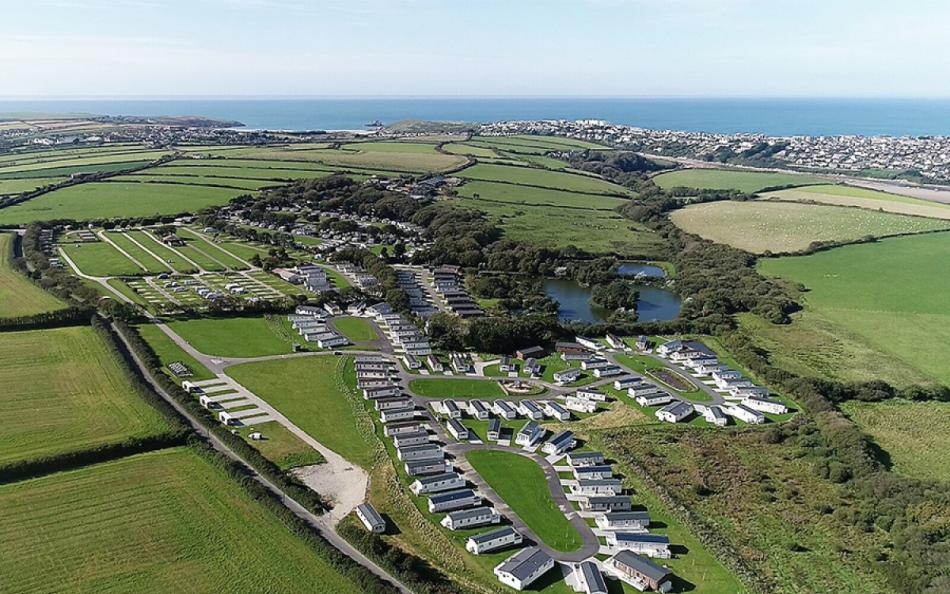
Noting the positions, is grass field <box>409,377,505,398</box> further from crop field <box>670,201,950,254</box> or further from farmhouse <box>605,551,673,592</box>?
crop field <box>670,201,950,254</box>

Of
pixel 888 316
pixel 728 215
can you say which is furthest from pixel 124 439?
pixel 728 215

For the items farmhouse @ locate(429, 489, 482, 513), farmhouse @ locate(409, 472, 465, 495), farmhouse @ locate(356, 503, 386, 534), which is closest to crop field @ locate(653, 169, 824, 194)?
farmhouse @ locate(409, 472, 465, 495)

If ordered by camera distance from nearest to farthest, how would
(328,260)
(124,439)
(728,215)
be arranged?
(124,439), (328,260), (728,215)

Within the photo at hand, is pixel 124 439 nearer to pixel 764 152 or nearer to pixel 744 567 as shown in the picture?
pixel 744 567

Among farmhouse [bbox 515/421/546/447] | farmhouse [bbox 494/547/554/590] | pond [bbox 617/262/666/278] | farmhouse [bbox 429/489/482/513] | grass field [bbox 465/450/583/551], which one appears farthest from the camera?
pond [bbox 617/262/666/278]

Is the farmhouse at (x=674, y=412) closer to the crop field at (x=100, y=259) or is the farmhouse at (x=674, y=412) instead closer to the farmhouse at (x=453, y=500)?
the farmhouse at (x=453, y=500)

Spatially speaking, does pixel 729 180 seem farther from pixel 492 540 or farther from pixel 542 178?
pixel 492 540
